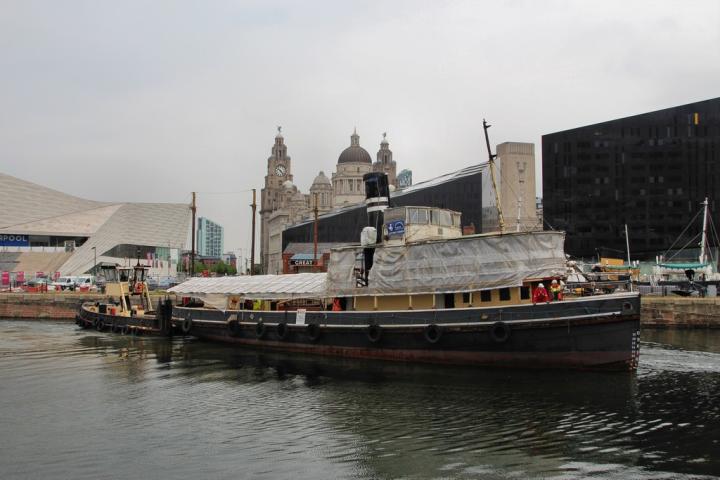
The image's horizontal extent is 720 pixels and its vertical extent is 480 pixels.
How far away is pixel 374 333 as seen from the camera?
28.3 meters

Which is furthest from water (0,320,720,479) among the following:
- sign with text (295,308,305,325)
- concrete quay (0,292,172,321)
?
concrete quay (0,292,172,321)

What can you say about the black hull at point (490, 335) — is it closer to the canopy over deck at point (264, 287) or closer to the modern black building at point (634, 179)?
the canopy over deck at point (264, 287)

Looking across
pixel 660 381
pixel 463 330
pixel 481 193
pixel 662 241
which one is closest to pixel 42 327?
pixel 463 330

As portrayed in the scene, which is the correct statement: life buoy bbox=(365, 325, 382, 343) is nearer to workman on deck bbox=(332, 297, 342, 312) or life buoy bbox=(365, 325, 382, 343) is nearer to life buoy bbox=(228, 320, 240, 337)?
workman on deck bbox=(332, 297, 342, 312)

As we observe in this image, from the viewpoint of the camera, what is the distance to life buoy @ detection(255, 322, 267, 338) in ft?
110

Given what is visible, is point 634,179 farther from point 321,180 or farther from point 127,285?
point 321,180

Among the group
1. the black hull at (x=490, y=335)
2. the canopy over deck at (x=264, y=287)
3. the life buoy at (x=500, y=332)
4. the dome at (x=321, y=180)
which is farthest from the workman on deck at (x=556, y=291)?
the dome at (x=321, y=180)

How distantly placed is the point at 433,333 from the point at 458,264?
305 cm

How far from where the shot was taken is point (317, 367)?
2761 centimetres

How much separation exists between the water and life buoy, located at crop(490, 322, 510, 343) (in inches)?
50.4

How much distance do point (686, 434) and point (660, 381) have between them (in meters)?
7.40

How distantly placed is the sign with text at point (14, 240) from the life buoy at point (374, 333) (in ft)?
364

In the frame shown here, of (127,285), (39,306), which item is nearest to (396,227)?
(127,285)

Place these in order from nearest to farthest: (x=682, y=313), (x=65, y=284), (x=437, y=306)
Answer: (x=437, y=306) < (x=682, y=313) < (x=65, y=284)
